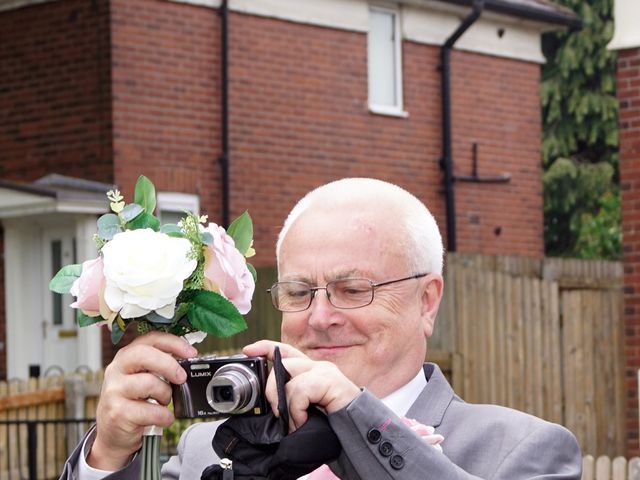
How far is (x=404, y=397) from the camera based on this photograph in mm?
3924

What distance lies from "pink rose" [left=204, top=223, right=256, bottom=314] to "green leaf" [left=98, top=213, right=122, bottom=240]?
20cm

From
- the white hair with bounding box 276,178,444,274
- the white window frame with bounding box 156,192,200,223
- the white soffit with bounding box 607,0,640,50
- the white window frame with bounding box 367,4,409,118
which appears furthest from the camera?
the white window frame with bounding box 367,4,409,118

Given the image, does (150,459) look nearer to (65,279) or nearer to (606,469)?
(65,279)

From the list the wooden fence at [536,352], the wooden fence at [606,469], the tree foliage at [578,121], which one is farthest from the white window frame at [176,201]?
the tree foliage at [578,121]

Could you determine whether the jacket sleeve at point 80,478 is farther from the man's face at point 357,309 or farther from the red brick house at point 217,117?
the red brick house at point 217,117

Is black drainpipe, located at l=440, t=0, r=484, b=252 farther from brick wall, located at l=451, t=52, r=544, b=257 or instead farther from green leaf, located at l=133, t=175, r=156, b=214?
green leaf, located at l=133, t=175, r=156, b=214

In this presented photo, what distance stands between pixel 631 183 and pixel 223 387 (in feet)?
29.9

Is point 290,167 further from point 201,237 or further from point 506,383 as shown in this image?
point 201,237

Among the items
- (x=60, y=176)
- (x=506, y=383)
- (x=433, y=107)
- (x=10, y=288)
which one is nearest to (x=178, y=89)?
(x=60, y=176)

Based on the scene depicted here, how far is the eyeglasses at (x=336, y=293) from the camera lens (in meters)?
3.74

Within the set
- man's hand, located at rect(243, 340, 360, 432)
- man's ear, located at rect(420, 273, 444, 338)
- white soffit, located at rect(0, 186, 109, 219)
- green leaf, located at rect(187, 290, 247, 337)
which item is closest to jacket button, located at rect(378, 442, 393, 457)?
man's hand, located at rect(243, 340, 360, 432)

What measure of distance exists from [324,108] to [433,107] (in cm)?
203

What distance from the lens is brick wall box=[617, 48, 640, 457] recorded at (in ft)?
38.3

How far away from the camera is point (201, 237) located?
3.21 m
